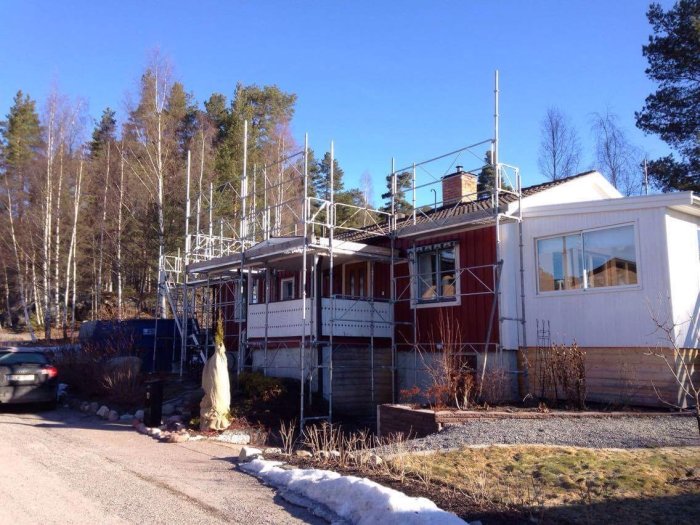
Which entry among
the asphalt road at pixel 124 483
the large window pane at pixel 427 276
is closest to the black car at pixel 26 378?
the asphalt road at pixel 124 483

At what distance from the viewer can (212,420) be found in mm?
12102

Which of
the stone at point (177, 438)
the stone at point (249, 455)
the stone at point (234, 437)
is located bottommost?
the stone at point (234, 437)

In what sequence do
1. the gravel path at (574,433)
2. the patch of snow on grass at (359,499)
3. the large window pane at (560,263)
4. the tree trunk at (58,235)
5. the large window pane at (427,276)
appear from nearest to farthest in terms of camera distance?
the patch of snow on grass at (359,499) → the gravel path at (574,433) → the large window pane at (560,263) → the large window pane at (427,276) → the tree trunk at (58,235)

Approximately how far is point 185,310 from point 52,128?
804 inches

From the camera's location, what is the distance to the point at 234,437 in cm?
1190

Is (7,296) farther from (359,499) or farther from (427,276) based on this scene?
(359,499)

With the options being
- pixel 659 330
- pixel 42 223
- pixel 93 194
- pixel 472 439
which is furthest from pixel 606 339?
pixel 93 194

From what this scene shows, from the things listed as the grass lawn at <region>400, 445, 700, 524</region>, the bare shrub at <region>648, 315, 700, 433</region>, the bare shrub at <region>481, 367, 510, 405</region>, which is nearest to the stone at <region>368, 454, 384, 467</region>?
the grass lawn at <region>400, 445, 700, 524</region>

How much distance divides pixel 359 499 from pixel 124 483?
3.35 metres

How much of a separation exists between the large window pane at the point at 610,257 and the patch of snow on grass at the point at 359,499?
822cm

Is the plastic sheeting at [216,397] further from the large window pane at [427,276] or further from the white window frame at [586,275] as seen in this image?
the white window frame at [586,275]

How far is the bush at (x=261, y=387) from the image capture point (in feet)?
46.8

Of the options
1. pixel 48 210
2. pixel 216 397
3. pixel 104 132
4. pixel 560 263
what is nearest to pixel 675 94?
pixel 560 263

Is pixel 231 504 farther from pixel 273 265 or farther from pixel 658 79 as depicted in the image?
pixel 658 79
